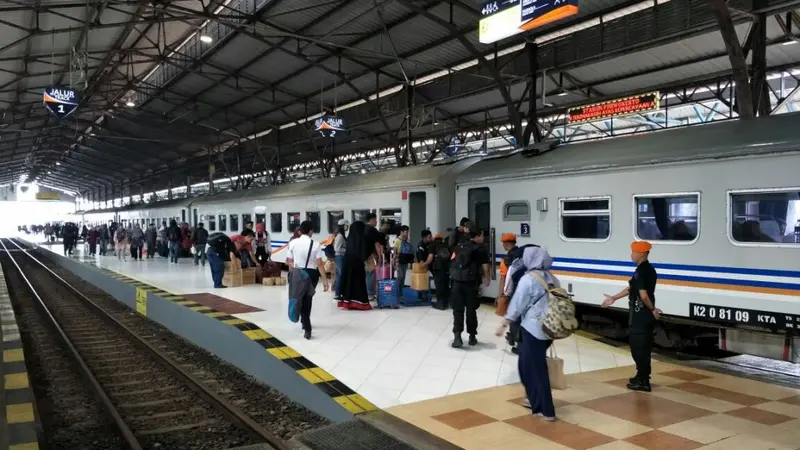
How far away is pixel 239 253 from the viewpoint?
1460 centimetres

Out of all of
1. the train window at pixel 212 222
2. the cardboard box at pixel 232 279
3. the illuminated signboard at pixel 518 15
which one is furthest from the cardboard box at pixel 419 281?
the train window at pixel 212 222

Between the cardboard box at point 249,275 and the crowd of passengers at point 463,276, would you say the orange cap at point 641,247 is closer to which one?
the crowd of passengers at point 463,276

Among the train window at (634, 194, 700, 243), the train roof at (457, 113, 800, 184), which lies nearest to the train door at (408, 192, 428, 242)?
the train roof at (457, 113, 800, 184)

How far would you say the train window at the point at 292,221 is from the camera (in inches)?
701

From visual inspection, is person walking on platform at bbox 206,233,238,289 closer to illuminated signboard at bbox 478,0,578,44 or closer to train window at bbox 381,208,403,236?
train window at bbox 381,208,403,236

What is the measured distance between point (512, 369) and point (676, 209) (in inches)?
118

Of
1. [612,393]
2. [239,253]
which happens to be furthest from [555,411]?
[239,253]

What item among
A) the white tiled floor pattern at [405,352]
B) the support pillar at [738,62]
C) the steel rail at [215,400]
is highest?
the support pillar at [738,62]

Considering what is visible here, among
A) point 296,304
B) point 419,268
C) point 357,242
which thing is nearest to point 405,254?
point 419,268

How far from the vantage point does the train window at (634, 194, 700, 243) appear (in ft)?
24.4

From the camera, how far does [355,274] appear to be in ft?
35.1

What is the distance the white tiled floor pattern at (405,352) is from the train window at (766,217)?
205 centimetres

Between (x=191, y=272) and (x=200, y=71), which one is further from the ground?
(x=200, y=71)

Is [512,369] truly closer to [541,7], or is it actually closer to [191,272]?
[541,7]
